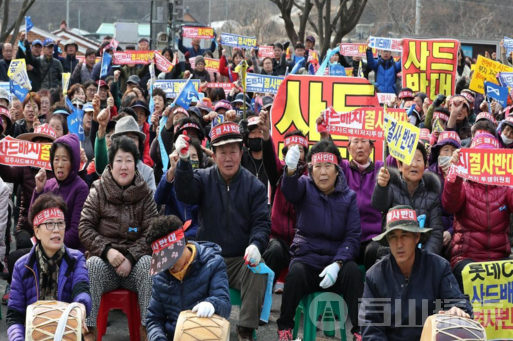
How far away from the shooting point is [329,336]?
743cm

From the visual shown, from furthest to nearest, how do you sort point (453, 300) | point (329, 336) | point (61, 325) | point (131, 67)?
1. point (131, 67)
2. point (329, 336)
3. point (453, 300)
4. point (61, 325)

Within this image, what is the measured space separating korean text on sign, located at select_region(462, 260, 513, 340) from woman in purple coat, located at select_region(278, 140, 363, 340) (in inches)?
35.8

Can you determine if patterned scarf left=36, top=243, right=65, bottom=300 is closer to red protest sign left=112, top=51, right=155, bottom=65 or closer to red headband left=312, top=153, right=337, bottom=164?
red headband left=312, top=153, right=337, bottom=164

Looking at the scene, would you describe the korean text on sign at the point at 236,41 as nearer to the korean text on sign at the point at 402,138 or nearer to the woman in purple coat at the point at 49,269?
the korean text on sign at the point at 402,138

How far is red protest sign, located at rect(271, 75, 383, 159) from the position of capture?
898 centimetres

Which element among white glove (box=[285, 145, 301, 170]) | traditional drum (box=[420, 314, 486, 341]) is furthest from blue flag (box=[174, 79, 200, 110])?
traditional drum (box=[420, 314, 486, 341])

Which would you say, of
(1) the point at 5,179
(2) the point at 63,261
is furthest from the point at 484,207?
(1) the point at 5,179

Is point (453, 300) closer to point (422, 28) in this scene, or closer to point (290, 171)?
point (290, 171)

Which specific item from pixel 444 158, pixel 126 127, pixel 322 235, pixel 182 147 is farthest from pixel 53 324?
pixel 444 158

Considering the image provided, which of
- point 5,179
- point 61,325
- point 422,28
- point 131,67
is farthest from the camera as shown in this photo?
point 422,28

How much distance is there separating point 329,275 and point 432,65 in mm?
5437

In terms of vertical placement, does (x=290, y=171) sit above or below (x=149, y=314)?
above

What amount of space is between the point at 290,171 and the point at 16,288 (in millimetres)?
2401

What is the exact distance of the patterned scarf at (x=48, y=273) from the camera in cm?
606
